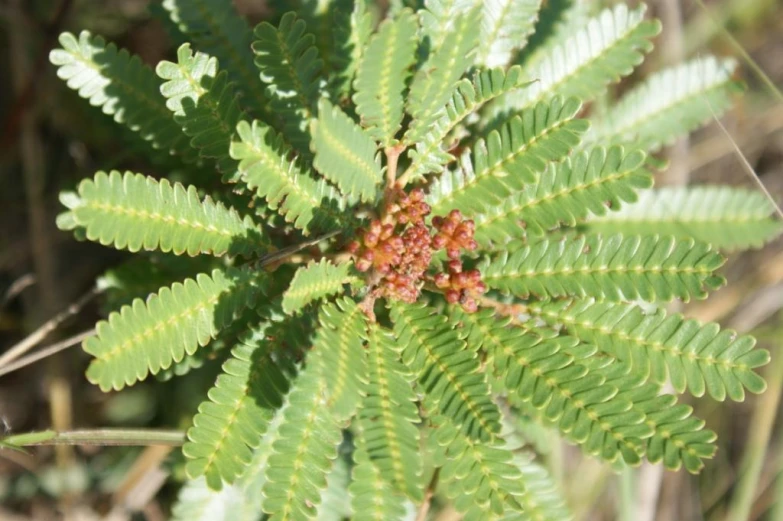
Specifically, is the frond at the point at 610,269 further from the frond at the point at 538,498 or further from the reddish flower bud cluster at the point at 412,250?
the frond at the point at 538,498

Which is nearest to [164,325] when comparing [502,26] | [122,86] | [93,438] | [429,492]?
[93,438]

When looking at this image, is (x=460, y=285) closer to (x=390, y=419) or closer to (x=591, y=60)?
(x=390, y=419)

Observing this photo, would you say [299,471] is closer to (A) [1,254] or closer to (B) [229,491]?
(B) [229,491]

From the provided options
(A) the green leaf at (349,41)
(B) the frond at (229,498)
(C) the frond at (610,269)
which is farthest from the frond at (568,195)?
(B) the frond at (229,498)

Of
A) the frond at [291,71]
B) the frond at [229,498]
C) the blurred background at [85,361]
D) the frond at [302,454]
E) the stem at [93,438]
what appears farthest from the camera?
the blurred background at [85,361]

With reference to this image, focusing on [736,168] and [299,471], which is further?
[736,168]

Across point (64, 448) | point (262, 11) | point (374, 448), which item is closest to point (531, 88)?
point (374, 448)

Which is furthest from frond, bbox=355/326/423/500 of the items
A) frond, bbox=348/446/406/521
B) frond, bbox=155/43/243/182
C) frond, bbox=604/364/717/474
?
frond, bbox=155/43/243/182
